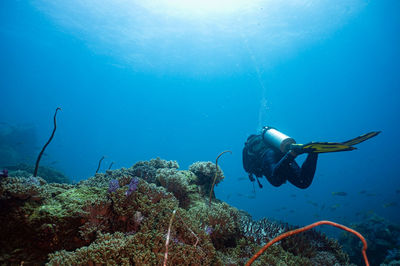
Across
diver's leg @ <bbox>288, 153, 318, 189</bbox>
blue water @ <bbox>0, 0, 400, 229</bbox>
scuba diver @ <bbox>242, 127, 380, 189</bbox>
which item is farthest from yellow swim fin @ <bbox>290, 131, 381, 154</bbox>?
blue water @ <bbox>0, 0, 400, 229</bbox>

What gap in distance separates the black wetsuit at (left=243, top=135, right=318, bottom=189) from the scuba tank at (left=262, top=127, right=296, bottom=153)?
32cm

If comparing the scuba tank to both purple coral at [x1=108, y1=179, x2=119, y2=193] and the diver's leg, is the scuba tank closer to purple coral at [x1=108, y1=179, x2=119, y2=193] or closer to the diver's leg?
the diver's leg

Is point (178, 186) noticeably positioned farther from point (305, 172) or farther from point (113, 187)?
point (305, 172)

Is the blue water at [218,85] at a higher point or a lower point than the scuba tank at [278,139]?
higher

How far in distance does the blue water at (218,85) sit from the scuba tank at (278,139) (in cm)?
445

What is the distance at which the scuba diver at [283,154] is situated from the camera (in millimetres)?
6469

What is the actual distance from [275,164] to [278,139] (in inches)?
42.7

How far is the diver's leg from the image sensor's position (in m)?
6.80

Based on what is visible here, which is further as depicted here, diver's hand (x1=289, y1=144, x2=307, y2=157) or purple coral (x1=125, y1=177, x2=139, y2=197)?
diver's hand (x1=289, y1=144, x2=307, y2=157)

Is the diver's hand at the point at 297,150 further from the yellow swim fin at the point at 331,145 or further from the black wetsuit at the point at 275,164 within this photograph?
the black wetsuit at the point at 275,164

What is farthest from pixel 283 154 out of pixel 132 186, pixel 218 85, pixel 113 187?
pixel 218 85

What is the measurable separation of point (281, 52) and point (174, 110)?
10130cm

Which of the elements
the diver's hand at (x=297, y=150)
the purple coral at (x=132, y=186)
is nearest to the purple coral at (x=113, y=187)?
the purple coral at (x=132, y=186)

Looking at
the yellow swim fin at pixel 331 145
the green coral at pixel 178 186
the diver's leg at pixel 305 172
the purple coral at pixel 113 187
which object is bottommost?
the purple coral at pixel 113 187
